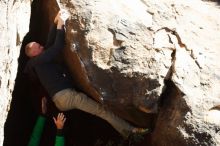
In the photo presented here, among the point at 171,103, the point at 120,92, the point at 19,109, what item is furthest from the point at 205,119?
the point at 19,109

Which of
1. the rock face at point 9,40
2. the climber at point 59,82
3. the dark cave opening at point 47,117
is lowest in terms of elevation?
the dark cave opening at point 47,117

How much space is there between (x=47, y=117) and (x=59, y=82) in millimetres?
1007

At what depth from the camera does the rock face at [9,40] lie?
5.16 metres

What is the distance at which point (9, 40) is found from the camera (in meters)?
5.46

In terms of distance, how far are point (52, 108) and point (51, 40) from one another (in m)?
1.31

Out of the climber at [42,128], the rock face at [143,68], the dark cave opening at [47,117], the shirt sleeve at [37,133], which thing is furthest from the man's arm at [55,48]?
the shirt sleeve at [37,133]

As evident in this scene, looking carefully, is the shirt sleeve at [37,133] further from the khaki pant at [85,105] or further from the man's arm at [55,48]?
the man's arm at [55,48]

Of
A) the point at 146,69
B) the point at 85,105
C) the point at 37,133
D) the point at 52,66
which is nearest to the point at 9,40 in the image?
the point at 52,66

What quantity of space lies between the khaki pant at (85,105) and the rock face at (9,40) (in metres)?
0.84

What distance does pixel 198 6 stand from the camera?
24.2ft

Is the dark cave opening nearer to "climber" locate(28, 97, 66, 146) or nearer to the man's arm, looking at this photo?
"climber" locate(28, 97, 66, 146)

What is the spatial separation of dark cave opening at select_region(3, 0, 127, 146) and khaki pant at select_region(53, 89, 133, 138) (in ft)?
1.80

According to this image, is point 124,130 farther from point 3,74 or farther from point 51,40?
point 3,74

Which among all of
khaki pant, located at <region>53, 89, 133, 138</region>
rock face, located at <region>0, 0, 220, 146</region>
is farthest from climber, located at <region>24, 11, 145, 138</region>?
rock face, located at <region>0, 0, 220, 146</region>
